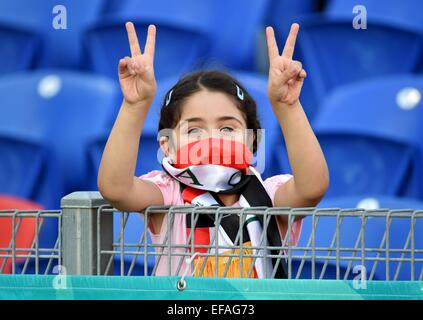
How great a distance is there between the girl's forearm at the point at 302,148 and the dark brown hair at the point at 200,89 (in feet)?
0.76

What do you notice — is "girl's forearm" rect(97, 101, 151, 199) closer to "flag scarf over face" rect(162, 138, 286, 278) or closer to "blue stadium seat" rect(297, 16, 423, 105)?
"flag scarf over face" rect(162, 138, 286, 278)

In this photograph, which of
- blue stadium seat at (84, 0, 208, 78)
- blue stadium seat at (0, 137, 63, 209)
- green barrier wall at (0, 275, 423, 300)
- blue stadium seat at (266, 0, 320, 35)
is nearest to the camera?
green barrier wall at (0, 275, 423, 300)

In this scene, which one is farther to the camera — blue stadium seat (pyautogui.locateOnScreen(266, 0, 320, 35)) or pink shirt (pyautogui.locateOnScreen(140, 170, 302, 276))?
blue stadium seat (pyautogui.locateOnScreen(266, 0, 320, 35))

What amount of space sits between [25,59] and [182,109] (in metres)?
2.52

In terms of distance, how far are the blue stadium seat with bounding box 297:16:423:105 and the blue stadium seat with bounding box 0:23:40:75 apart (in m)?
1.14

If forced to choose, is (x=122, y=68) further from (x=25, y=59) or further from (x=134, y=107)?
(x=25, y=59)

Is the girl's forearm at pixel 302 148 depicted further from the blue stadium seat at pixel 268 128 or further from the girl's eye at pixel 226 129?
the blue stadium seat at pixel 268 128

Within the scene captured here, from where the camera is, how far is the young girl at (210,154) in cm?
142

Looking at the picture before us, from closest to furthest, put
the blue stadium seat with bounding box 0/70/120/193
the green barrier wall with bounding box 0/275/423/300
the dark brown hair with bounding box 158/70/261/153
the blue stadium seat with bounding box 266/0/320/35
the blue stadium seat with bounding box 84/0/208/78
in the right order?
the green barrier wall with bounding box 0/275/423/300
the dark brown hair with bounding box 158/70/261/153
the blue stadium seat with bounding box 0/70/120/193
the blue stadium seat with bounding box 84/0/208/78
the blue stadium seat with bounding box 266/0/320/35

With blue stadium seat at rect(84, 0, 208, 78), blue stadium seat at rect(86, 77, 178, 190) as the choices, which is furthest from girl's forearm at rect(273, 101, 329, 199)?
blue stadium seat at rect(84, 0, 208, 78)

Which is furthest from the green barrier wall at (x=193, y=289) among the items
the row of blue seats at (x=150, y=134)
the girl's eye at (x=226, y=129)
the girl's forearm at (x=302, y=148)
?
the row of blue seats at (x=150, y=134)

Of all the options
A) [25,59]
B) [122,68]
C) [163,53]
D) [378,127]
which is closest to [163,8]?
[163,53]

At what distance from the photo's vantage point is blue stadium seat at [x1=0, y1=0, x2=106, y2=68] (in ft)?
13.3
